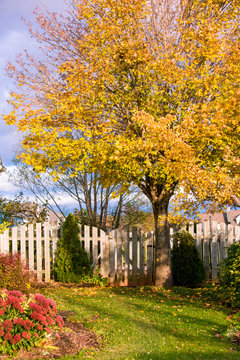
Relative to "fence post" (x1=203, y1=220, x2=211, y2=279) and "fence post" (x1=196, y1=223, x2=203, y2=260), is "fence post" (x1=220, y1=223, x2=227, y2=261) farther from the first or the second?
"fence post" (x1=196, y1=223, x2=203, y2=260)

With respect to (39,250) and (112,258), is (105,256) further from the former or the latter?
(39,250)

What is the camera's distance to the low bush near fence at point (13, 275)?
8395 mm

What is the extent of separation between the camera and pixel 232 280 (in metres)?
8.59

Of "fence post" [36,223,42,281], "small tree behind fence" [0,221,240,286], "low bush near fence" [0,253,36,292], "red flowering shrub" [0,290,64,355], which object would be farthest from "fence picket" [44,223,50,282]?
"red flowering shrub" [0,290,64,355]

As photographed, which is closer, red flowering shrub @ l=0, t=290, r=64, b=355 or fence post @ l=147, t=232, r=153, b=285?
red flowering shrub @ l=0, t=290, r=64, b=355

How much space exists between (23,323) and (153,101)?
703 centimetres

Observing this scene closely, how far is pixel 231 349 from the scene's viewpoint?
5742 millimetres

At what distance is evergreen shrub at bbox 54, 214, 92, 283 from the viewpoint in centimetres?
1139

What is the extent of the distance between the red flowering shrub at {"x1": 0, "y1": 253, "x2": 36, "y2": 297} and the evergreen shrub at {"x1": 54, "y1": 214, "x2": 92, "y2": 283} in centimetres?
258

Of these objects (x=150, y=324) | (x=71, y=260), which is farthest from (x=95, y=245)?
(x=150, y=324)

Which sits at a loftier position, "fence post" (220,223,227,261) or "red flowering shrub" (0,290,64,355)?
"fence post" (220,223,227,261)

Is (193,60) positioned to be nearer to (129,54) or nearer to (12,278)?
(129,54)

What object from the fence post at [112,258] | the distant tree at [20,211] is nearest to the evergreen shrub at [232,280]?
the fence post at [112,258]

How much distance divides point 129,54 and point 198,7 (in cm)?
309
